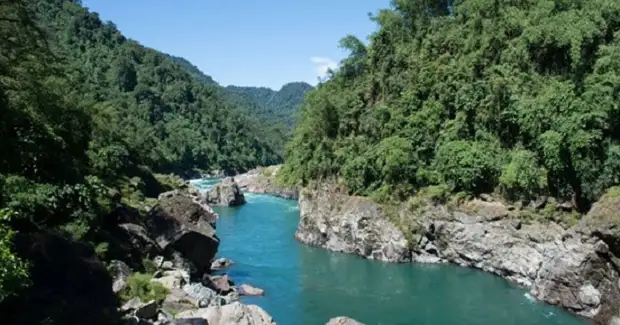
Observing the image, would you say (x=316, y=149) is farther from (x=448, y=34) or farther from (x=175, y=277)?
(x=175, y=277)

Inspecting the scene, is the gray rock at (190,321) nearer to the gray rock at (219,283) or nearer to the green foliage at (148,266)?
the green foliage at (148,266)

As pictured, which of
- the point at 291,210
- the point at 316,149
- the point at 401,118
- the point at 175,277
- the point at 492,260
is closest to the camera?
the point at 175,277

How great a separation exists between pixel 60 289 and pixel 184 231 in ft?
43.7

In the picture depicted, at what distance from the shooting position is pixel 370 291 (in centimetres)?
3016

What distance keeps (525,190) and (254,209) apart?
3528 centimetres

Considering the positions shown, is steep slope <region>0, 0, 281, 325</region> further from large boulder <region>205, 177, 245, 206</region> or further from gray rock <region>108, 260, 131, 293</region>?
large boulder <region>205, 177, 245, 206</region>

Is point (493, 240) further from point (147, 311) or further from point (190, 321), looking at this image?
point (147, 311)

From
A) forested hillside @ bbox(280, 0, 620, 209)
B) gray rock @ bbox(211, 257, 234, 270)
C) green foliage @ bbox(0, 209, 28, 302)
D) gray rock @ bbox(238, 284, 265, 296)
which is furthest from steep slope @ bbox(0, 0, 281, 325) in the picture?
forested hillside @ bbox(280, 0, 620, 209)

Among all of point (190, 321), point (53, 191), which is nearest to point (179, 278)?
point (190, 321)

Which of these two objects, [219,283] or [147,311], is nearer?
[147,311]

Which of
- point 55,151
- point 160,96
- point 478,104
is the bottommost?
point 55,151

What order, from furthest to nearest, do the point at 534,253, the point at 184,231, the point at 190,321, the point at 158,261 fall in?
1. the point at 534,253
2. the point at 184,231
3. the point at 158,261
4. the point at 190,321

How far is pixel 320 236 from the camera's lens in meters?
41.9

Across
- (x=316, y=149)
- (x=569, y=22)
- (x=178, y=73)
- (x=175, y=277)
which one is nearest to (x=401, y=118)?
(x=316, y=149)
